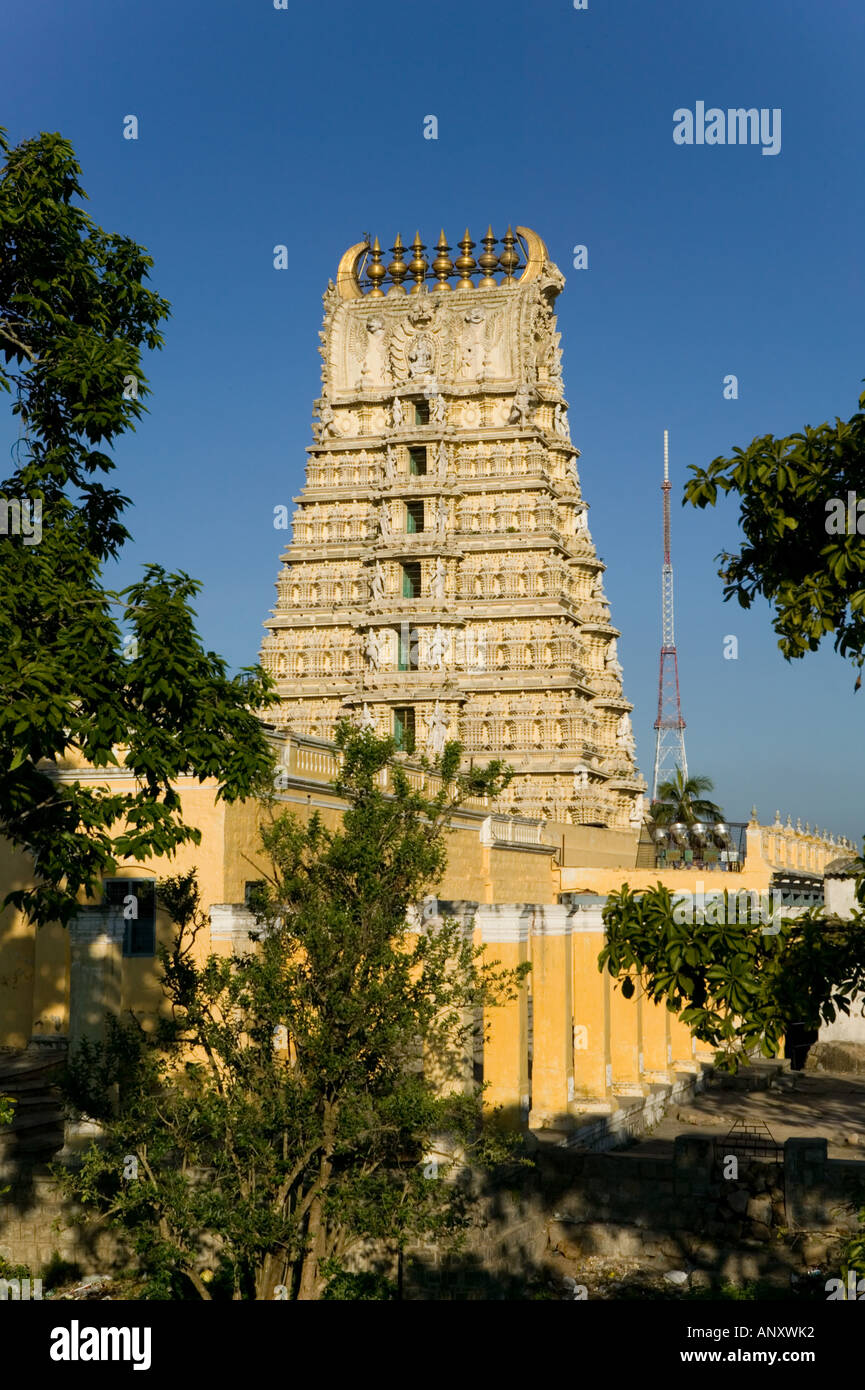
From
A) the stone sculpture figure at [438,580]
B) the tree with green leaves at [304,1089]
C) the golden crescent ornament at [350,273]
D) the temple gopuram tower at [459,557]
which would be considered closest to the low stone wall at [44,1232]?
the tree with green leaves at [304,1089]

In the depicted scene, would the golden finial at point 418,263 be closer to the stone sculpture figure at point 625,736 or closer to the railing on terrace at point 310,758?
the stone sculpture figure at point 625,736

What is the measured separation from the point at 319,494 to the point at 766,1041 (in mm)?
48644

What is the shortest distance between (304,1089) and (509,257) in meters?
51.1

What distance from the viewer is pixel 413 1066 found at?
20188 millimetres

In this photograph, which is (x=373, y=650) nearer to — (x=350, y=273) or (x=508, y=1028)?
(x=350, y=273)

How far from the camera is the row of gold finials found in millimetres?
61188

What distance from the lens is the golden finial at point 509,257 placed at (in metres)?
61.4

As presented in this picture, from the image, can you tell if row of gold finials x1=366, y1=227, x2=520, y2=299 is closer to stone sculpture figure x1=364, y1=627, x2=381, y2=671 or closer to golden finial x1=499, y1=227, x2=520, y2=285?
golden finial x1=499, y1=227, x2=520, y2=285

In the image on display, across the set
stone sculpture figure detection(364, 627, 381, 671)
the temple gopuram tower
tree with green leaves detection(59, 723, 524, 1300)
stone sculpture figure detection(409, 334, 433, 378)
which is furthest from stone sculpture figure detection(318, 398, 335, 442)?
tree with green leaves detection(59, 723, 524, 1300)

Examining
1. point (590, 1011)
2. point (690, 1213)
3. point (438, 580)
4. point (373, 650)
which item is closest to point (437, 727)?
point (373, 650)

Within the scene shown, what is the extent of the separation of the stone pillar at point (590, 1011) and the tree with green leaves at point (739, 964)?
16571 millimetres

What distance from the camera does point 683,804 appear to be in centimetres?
6656
